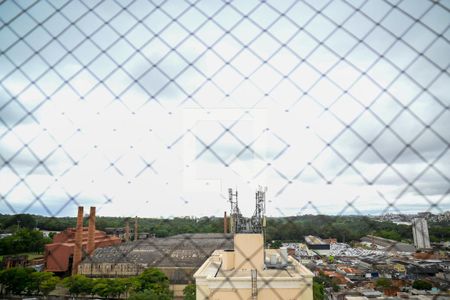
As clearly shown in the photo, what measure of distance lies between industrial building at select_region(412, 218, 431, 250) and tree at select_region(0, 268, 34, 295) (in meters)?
10.7

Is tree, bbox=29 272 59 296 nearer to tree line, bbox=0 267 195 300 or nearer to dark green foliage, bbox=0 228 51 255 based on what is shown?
tree line, bbox=0 267 195 300

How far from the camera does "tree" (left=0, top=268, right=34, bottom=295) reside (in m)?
8.80

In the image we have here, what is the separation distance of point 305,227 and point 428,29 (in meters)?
0.86

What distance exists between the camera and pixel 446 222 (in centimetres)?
106

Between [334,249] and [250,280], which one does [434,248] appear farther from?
[334,249]

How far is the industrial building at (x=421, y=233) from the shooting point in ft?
3.82

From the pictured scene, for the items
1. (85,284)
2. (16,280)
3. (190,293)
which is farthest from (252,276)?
(16,280)

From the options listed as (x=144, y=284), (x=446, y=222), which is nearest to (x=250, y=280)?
(x=446, y=222)

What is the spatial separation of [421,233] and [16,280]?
36.0 feet

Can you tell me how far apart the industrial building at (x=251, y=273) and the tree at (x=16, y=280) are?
6938 mm

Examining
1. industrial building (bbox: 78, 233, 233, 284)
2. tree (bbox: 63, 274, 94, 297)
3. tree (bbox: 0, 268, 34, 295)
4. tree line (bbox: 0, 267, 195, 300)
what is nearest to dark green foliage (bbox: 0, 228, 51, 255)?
tree (bbox: 0, 268, 34, 295)

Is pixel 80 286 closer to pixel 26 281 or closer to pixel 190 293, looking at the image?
pixel 26 281

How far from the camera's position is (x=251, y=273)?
3.36 m

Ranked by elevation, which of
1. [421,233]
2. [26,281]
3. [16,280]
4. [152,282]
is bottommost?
[152,282]
